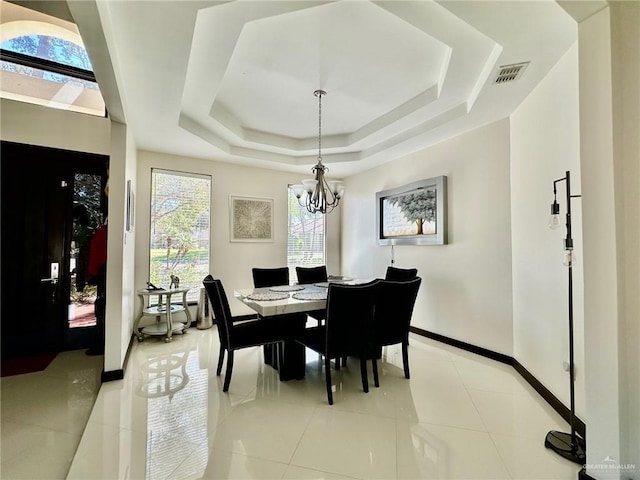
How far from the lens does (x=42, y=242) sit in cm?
335

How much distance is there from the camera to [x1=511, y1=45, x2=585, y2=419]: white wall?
2068 mm

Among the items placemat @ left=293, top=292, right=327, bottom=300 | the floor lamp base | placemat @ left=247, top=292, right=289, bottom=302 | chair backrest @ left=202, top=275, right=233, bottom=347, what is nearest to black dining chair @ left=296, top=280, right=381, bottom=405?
placemat @ left=293, top=292, right=327, bottom=300

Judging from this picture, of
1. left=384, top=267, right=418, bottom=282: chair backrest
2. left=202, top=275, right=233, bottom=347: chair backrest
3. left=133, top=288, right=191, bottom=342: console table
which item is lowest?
left=133, top=288, right=191, bottom=342: console table

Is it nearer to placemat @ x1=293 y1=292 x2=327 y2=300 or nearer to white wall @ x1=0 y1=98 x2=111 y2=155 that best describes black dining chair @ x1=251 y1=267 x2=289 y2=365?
placemat @ x1=293 y1=292 x2=327 y2=300

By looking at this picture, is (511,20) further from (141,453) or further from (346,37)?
(141,453)

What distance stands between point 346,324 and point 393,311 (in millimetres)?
583

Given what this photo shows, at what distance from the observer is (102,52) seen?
1.85m

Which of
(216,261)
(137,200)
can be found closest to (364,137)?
(216,261)

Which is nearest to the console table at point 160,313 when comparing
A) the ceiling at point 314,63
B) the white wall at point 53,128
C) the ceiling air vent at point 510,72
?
the white wall at point 53,128

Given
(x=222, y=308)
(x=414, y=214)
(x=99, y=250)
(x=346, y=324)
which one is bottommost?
(x=346, y=324)

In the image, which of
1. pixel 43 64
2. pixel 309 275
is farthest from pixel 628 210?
pixel 43 64

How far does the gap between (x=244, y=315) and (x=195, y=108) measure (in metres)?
3.21

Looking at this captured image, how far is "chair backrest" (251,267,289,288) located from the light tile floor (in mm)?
1168

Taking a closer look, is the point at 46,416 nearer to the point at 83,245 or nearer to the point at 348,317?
the point at 83,245
